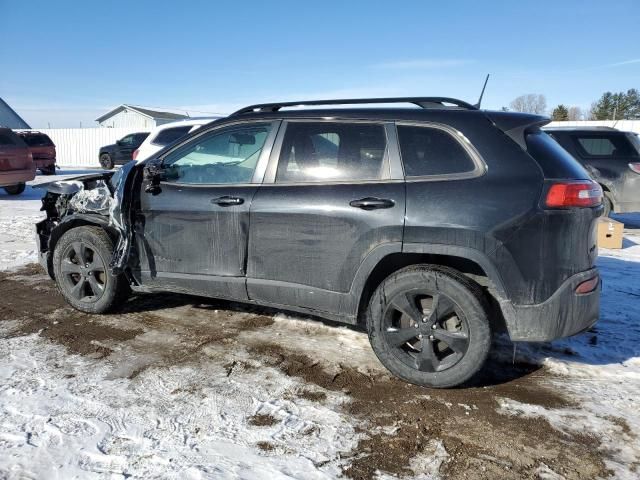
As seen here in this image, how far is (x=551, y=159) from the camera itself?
3.05 metres

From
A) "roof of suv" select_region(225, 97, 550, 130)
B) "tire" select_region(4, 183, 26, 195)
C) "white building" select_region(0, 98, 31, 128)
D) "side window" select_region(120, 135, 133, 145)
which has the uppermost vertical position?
"white building" select_region(0, 98, 31, 128)

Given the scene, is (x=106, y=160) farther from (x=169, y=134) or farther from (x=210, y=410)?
(x=210, y=410)

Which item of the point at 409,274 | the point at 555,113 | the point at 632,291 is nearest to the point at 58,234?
the point at 409,274

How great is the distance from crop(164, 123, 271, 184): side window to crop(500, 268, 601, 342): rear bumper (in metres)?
A: 2.13

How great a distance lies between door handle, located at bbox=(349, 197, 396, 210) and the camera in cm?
318

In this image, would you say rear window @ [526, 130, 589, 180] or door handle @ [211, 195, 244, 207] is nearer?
rear window @ [526, 130, 589, 180]

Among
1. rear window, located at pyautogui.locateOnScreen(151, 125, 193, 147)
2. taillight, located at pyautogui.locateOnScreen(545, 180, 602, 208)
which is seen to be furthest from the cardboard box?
rear window, located at pyautogui.locateOnScreen(151, 125, 193, 147)

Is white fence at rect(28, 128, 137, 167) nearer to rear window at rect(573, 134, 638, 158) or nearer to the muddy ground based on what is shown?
rear window at rect(573, 134, 638, 158)

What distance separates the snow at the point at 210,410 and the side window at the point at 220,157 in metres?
1.32

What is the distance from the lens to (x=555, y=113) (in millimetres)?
51031

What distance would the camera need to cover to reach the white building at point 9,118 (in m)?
40.2

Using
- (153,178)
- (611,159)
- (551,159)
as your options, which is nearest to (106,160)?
(611,159)

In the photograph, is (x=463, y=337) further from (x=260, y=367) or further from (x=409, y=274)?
(x=260, y=367)

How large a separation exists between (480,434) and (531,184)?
1.48m
